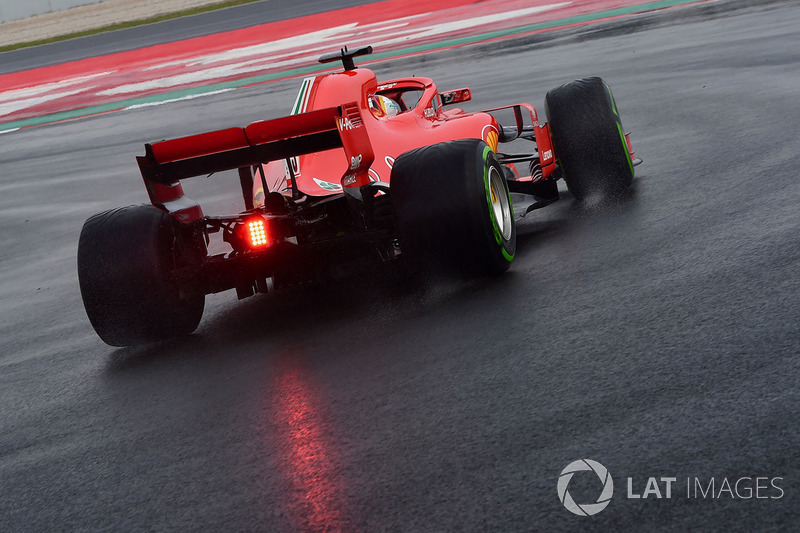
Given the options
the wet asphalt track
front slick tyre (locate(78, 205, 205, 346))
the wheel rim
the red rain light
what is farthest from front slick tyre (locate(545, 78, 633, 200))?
front slick tyre (locate(78, 205, 205, 346))

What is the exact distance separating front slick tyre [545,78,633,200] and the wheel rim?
1387mm

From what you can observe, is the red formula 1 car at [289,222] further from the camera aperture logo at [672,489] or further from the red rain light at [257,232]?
the camera aperture logo at [672,489]

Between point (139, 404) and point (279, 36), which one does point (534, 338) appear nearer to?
point (139, 404)

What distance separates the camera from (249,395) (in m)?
4.77

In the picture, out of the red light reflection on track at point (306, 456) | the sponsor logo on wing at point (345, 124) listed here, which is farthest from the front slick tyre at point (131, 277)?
the sponsor logo on wing at point (345, 124)

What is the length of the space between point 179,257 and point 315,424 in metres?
2.07

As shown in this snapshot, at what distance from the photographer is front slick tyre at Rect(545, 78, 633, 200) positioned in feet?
23.3

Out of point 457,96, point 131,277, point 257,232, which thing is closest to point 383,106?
point 457,96

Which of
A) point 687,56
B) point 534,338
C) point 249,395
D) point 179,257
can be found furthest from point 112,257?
point 687,56

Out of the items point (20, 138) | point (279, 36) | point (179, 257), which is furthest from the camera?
point (279, 36)

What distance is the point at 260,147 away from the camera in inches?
223

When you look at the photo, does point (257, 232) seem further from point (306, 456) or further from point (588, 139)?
point (588, 139)

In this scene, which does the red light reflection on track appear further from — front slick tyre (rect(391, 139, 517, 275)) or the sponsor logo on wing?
the sponsor logo on wing

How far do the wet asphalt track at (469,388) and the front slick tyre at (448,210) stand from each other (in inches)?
10.4
